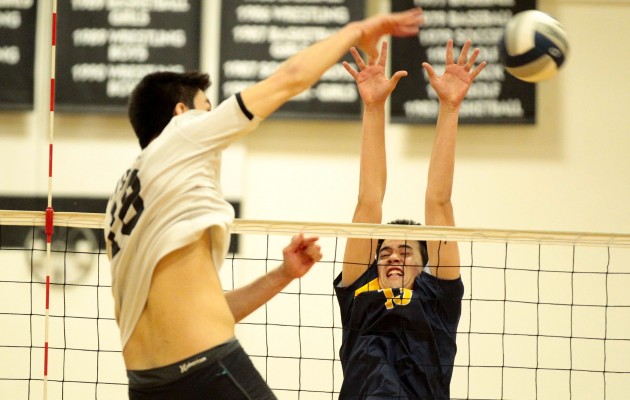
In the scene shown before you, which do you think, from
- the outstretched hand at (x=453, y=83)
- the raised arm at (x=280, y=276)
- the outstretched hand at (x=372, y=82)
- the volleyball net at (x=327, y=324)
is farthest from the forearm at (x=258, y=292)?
the volleyball net at (x=327, y=324)

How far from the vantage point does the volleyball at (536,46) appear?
144 inches

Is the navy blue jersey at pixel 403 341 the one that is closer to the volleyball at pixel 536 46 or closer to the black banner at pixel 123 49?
the volleyball at pixel 536 46

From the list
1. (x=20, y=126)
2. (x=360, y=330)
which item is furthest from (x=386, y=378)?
(x=20, y=126)

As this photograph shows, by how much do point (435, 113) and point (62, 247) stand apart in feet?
9.24

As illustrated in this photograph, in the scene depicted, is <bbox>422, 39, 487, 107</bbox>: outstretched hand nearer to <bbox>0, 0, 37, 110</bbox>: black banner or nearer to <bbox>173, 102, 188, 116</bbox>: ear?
<bbox>173, 102, 188, 116</bbox>: ear

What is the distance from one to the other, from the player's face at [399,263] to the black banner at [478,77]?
6.99 feet

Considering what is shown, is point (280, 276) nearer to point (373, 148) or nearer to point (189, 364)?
point (189, 364)

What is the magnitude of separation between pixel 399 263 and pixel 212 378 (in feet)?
5.56

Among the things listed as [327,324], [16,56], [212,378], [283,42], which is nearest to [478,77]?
[283,42]

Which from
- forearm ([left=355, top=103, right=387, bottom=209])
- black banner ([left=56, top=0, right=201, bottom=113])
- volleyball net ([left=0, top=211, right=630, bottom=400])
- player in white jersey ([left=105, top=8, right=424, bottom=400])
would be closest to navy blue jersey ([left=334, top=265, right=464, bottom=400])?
forearm ([left=355, top=103, right=387, bottom=209])

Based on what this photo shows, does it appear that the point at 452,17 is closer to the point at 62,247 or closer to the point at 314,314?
the point at 314,314

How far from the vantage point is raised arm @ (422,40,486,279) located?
385 centimetres

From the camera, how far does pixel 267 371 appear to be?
6020 mm

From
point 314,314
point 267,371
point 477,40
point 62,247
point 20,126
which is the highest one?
point 477,40
